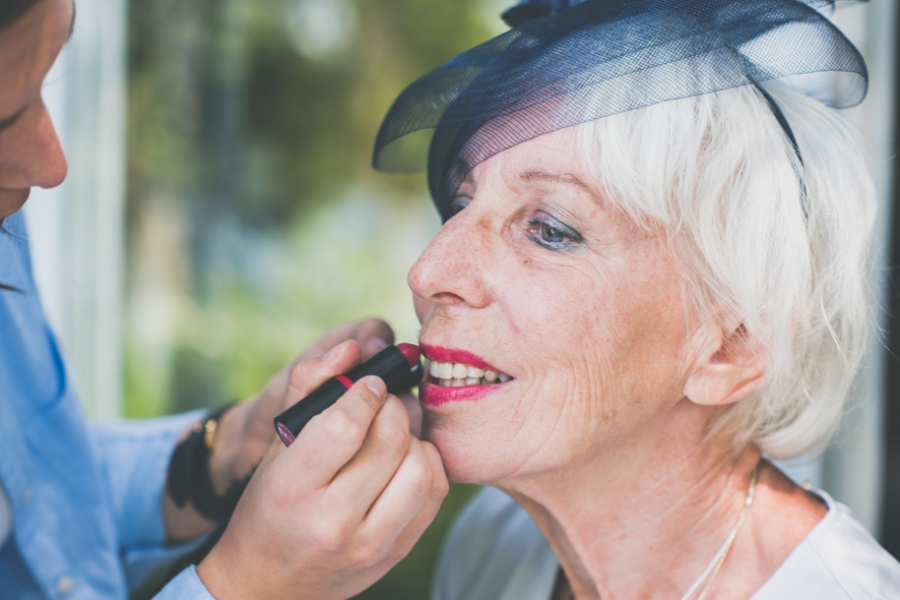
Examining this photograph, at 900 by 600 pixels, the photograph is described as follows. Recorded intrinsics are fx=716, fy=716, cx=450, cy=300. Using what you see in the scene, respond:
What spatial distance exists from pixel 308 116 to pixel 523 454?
7.55 ft

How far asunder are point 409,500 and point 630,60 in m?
0.71

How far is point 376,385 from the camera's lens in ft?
3.51

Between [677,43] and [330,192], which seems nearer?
[677,43]

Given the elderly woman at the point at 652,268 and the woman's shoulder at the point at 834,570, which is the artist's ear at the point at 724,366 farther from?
the woman's shoulder at the point at 834,570

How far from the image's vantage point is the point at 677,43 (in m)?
1.03

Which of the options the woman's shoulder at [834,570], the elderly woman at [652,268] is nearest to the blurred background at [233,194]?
the elderly woman at [652,268]

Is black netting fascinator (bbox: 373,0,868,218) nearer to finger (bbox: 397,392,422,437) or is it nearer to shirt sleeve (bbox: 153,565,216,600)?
finger (bbox: 397,392,422,437)

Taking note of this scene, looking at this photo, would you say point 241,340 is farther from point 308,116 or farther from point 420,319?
point 420,319

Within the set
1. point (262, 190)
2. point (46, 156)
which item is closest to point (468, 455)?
point (46, 156)

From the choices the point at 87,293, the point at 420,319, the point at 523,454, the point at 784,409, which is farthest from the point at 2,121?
the point at 87,293

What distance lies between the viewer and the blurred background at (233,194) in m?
2.88

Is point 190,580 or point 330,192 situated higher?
point 330,192

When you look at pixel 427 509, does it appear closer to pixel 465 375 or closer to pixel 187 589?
pixel 465 375

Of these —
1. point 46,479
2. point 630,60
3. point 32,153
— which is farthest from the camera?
point 46,479
